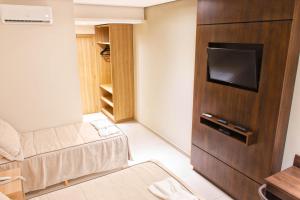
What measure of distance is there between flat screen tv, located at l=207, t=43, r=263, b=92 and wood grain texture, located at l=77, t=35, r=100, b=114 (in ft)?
10.7

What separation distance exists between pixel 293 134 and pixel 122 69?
11.2ft

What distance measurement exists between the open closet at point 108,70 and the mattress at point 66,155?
5.64 ft

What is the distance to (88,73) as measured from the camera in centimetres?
521

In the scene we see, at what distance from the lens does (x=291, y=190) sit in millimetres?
1772

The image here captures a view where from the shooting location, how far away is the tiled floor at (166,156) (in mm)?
2763

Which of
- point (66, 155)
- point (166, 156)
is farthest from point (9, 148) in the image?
point (166, 156)

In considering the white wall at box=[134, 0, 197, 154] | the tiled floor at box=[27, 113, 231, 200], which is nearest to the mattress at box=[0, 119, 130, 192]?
the tiled floor at box=[27, 113, 231, 200]

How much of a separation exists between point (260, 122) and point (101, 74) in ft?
13.2

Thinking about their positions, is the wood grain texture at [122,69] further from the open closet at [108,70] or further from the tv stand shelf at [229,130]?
the tv stand shelf at [229,130]

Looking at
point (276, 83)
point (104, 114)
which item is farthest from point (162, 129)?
point (276, 83)

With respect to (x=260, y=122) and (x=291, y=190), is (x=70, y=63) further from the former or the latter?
(x=291, y=190)

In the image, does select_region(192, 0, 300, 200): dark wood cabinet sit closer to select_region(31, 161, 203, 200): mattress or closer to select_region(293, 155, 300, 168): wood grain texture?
select_region(293, 155, 300, 168): wood grain texture

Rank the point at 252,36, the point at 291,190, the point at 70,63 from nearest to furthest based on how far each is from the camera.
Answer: the point at 291,190
the point at 252,36
the point at 70,63

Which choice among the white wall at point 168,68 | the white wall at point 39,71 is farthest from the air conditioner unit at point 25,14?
the white wall at point 168,68
